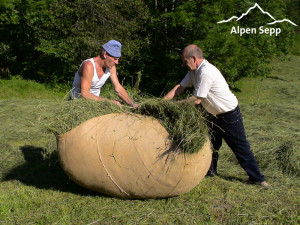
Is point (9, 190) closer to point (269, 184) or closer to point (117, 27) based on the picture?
point (269, 184)

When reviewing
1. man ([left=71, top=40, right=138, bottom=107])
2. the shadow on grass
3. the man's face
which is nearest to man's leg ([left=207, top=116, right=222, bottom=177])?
the man's face

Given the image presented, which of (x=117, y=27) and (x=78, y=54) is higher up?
(x=117, y=27)

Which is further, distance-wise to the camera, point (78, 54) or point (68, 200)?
point (78, 54)

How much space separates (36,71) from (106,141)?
14.1 meters

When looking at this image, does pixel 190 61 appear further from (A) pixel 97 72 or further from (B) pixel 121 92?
(A) pixel 97 72

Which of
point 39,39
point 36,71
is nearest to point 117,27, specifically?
point 39,39

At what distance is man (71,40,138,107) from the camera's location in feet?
15.0

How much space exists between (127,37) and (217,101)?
10885 mm

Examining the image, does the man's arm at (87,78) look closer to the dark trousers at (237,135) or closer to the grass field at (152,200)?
the grass field at (152,200)

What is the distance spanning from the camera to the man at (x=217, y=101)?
4.09 meters

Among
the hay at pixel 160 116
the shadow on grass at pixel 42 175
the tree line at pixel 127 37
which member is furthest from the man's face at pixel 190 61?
the tree line at pixel 127 37

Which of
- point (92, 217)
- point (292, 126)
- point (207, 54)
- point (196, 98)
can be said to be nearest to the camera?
point (92, 217)

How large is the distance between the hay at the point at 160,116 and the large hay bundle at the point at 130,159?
10 cm

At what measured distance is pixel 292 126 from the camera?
753cm
